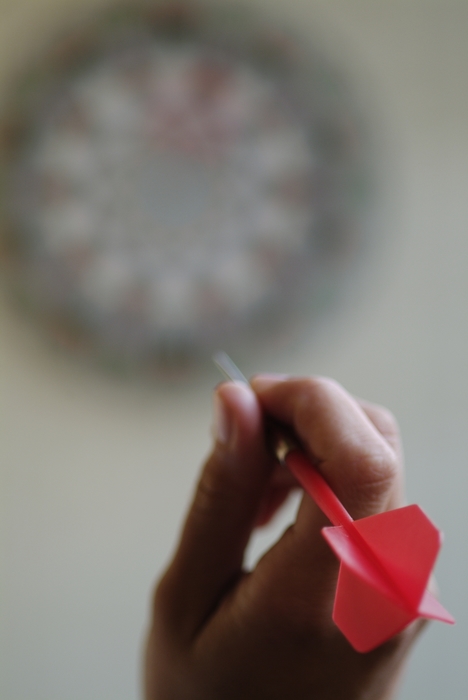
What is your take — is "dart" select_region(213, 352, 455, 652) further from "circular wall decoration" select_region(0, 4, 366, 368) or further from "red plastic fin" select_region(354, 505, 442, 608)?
"circular wall decoration" select_region(0, 4, 366, 368)

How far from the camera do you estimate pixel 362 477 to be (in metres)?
0.30

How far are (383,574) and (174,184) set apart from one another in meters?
0.59

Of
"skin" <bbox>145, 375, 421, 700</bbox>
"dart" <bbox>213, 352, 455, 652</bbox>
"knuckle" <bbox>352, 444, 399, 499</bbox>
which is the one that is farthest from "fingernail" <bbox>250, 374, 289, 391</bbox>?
"dart" <bbox>213, 352, 455, 652</bbox>

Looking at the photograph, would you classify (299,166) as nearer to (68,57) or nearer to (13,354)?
(68,57)

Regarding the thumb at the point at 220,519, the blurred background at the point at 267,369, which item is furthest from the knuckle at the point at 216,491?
the blurred background at the point at 267,369

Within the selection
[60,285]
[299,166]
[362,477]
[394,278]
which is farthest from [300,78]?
[362,477]

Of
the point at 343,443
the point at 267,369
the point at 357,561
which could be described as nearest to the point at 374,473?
the point at 343,443

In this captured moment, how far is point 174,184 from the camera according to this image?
0.69 meters

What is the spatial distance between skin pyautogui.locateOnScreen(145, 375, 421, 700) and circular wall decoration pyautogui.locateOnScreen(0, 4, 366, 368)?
0.98 feet

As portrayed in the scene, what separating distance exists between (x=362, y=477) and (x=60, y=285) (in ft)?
1.56

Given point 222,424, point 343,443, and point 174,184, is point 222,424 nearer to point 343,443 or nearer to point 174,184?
point 343,443

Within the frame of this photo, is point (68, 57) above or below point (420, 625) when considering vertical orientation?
above

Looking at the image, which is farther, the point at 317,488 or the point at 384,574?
the point at 317,488

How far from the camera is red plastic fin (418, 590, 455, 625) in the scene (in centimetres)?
14
